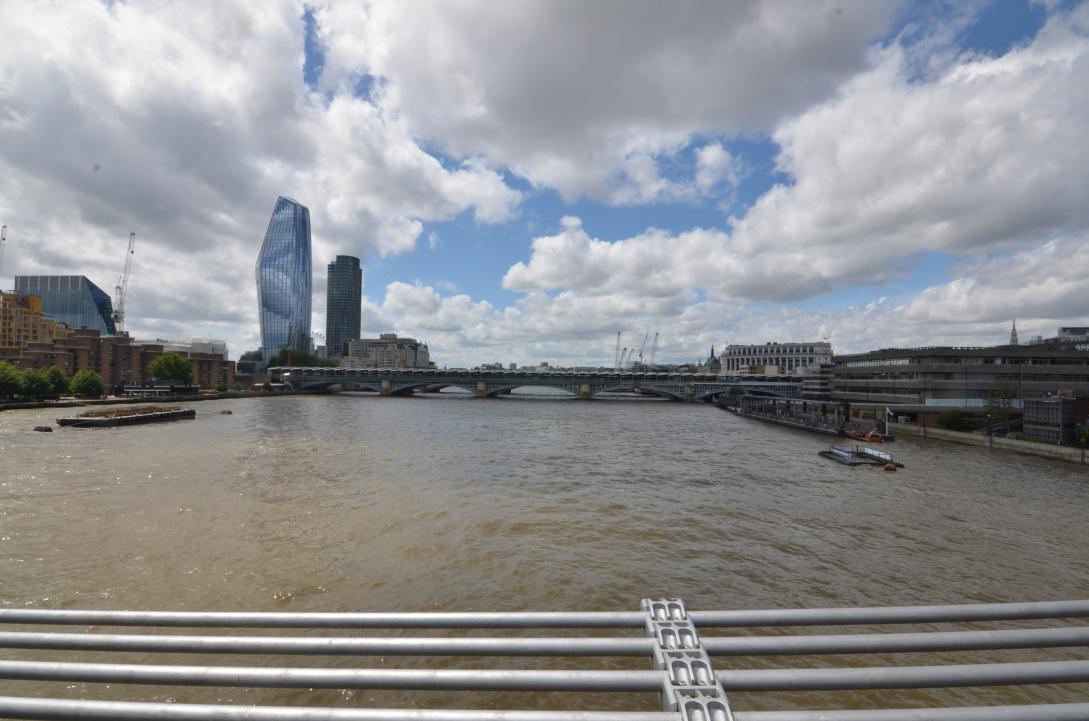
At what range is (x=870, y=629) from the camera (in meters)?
12.2

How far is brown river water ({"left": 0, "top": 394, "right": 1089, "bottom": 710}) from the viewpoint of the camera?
415 inches

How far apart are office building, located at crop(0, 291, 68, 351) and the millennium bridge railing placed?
606 ft

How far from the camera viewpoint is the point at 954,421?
191ft

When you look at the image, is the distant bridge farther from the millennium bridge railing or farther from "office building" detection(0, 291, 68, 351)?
the millennium bridge railing

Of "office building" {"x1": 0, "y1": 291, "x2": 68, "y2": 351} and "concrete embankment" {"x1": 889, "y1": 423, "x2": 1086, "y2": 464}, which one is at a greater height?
"office building" {"x1": 0, "y1": 291, "x2": 68, "y2": 351}

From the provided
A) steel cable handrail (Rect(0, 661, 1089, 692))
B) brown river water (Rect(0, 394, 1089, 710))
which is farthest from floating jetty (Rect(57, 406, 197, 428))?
steel cable handrail (Rect(0, 661, 1089, 692))

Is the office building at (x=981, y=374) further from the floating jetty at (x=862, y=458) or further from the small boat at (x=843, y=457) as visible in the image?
the floating jetty at (x=862, y=458)

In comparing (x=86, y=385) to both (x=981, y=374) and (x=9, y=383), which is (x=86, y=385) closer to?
(x=9, y=383)

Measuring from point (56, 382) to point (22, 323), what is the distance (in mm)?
86972

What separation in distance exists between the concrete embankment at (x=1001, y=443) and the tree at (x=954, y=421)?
141 centimetres

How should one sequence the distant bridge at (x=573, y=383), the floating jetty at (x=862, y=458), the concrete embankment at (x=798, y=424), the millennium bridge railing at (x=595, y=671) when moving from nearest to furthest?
the millennium bridge railing at (x=595, y=671), the floating jetty at (x=862, y=458), the concrete embankment at (x=798, y=424), the distant bridge at (x=573, y=383)

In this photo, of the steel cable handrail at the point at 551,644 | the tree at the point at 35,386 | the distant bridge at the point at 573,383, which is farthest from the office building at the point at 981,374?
the tree at the point at 35,386

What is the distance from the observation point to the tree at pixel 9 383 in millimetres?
72625

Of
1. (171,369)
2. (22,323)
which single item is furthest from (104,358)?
(22,323)
